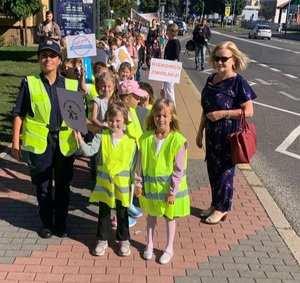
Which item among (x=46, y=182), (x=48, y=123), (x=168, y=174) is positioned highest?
(x=48, y=123)

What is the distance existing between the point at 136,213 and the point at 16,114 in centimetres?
169

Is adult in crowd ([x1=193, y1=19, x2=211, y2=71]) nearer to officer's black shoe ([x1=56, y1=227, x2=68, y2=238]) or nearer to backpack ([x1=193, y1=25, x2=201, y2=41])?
backpack ([x1=193, y1=25, x2=201, y2=41])

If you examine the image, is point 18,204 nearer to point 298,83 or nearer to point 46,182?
point 46,182

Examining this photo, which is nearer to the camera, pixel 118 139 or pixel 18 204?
pixel 118 139

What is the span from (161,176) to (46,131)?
3.73 ft

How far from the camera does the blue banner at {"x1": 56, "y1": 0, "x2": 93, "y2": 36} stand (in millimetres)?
11539

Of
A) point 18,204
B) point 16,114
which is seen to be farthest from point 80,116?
point 18,204

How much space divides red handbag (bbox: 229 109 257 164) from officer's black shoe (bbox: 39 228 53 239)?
1.98 metres

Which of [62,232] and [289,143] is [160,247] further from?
[289,143]

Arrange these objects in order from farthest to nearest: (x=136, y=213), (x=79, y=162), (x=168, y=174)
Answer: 1. (x=79, y=162)
2. (x=136, y=213)
3. (x=168, y=174)

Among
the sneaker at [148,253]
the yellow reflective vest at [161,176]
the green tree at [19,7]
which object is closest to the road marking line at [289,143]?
the yellow reflective vest at [161,176]

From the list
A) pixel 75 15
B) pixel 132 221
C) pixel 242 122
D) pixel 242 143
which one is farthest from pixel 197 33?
pixel 132 221

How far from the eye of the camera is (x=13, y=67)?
15797 mm

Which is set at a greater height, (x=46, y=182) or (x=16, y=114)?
(x=16, y=114)
